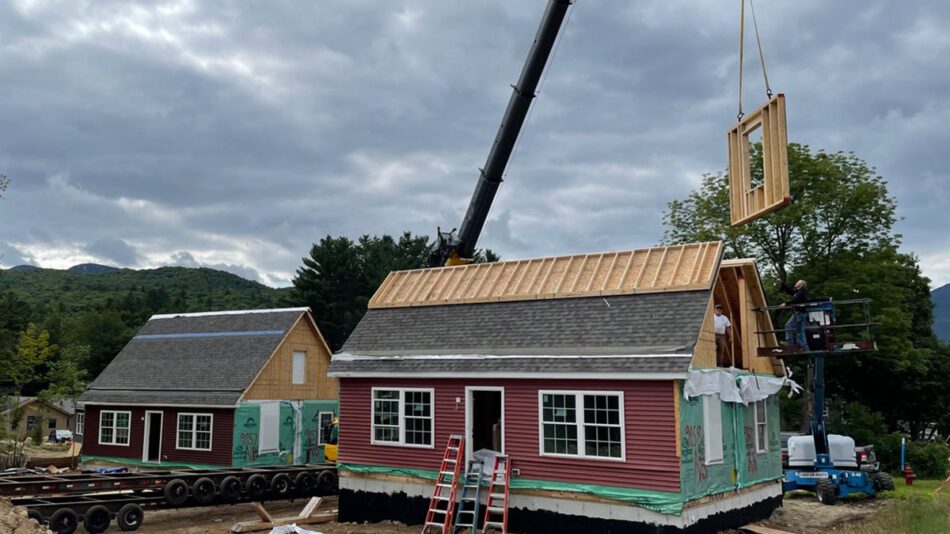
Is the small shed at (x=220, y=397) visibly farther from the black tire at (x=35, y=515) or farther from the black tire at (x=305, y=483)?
the black tire at (x=35, y=515)

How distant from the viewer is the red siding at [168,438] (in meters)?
27.1

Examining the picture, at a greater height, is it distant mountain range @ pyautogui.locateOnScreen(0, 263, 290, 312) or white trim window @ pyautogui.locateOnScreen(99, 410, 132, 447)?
distant mountain range @ pyautogui.locateOnScreen(0, 263, 290, 312)

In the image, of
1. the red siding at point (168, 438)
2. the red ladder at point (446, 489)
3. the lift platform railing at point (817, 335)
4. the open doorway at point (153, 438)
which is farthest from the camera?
the open doorway at point (153, 438)

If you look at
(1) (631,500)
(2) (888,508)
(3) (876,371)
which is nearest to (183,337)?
(1) (631,500)

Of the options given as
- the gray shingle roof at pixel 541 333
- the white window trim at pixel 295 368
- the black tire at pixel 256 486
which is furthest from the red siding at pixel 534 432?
the white window trim at pixel 295 368

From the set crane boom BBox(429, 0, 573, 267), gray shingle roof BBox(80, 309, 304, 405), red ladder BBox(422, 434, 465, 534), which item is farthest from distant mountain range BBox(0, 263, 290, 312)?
red ladder BBox(422, 434, 465, 534)

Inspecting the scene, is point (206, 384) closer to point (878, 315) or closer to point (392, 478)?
point (392, 478)

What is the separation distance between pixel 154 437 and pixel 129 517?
42.5 feet

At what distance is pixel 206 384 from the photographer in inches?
1125

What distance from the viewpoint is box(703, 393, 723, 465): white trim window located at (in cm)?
1564

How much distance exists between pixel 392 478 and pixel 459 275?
5.81 meters

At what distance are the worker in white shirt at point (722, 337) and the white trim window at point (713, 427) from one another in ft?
5.20

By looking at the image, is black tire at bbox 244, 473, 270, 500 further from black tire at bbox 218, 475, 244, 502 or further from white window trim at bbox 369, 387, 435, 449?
white window trim at bbox 369, 387, 435, 449

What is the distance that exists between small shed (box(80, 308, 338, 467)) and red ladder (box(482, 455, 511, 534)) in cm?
1377
